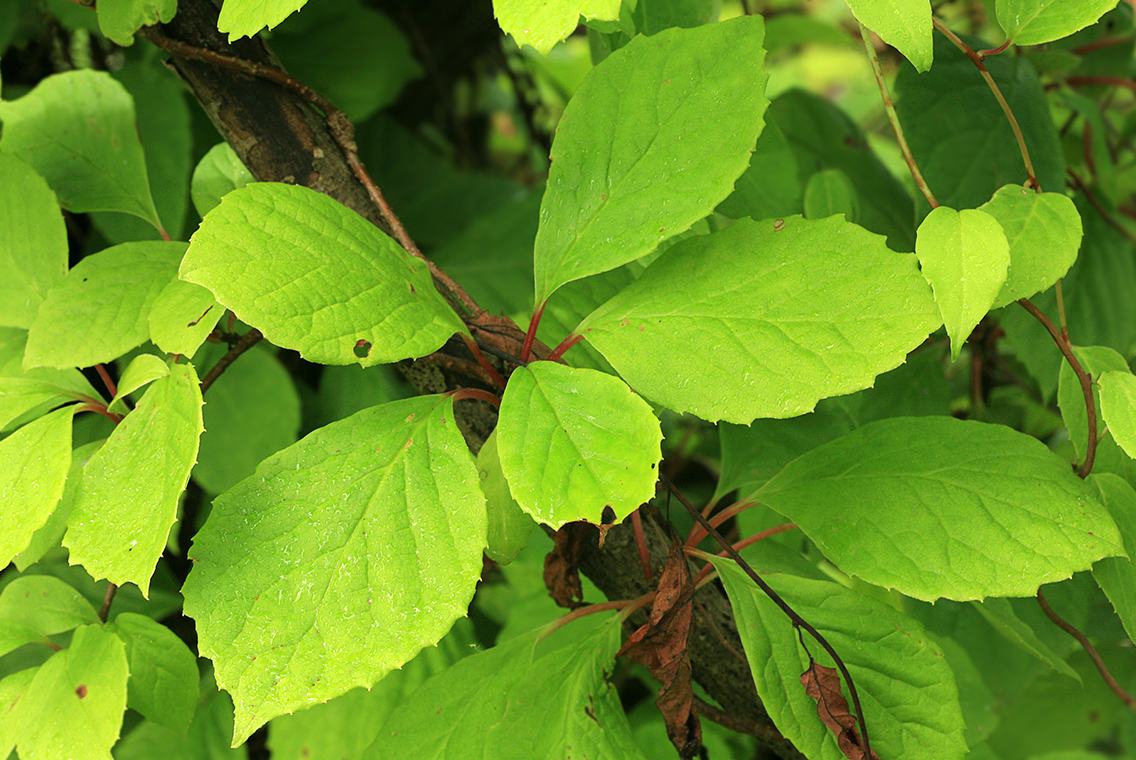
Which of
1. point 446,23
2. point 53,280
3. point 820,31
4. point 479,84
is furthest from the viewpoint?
point 479,84

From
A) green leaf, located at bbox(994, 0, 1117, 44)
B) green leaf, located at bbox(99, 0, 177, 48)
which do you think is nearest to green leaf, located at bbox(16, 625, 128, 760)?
green leaf, located at bbox(99, 0, 177, 48)

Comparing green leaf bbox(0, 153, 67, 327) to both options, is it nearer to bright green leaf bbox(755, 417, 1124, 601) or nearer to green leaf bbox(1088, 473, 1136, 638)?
bright green leaf bbox(755, 417, 1124, 601)

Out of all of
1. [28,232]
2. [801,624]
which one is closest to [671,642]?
[801,624]

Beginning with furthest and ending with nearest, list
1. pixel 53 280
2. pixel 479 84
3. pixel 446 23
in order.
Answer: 1. pixel 479 84
2. pixel 446 23
3. pixel 53 280

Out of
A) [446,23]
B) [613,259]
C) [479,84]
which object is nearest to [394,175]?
[446,23]

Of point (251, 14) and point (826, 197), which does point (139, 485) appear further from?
point (826, 197)

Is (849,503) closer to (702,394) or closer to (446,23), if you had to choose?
(702,394)
